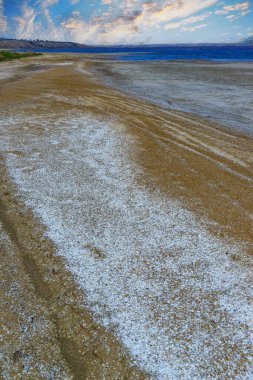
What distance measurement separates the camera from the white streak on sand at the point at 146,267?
285cm

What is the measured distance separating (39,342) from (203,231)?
3.00 m

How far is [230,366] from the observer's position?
269cm

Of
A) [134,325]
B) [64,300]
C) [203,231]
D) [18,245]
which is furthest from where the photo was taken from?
[203,231]

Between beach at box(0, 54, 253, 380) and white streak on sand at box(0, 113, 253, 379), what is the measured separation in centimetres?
2

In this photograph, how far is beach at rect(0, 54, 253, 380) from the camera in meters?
2.78

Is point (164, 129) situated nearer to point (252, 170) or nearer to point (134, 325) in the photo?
point (252, 170)

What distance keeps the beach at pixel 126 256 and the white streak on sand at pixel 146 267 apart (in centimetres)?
2

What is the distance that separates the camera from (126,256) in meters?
4.12

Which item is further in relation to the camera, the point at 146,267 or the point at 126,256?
the point at 126,256

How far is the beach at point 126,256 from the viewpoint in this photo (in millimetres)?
2775

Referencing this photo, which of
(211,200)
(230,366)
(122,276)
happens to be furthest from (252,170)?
(230,366)

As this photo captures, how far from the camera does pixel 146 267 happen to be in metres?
3.92

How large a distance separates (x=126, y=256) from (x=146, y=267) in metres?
0.36

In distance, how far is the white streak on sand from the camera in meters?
2.85
